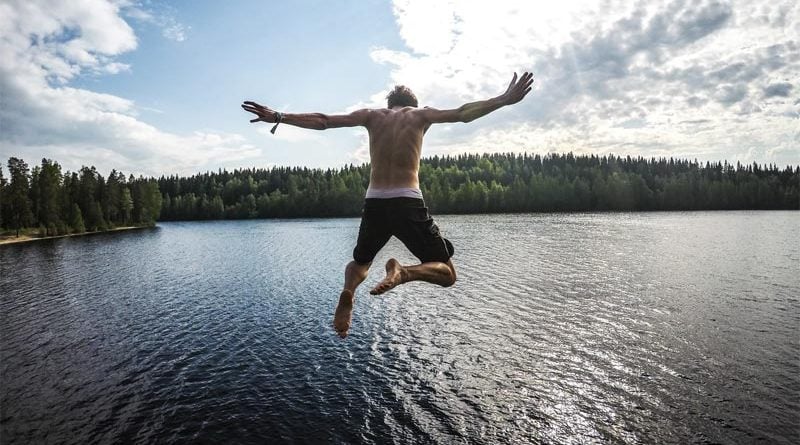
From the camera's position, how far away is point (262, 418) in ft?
59.0

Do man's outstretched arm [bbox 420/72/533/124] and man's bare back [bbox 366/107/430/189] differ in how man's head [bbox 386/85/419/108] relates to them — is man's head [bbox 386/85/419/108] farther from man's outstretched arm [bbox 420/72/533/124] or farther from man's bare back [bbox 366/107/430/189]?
man's outstretched arm [bbox 420/72/533/124]

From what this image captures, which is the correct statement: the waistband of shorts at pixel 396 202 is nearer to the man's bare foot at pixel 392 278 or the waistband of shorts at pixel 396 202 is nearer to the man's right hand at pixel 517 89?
the man's bare foot at pixel 392 278

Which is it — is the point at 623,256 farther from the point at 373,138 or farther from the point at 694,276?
the point at 373,138

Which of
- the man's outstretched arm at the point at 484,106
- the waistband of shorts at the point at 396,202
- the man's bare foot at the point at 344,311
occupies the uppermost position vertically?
the man's outstretched arm at the point at 484,106

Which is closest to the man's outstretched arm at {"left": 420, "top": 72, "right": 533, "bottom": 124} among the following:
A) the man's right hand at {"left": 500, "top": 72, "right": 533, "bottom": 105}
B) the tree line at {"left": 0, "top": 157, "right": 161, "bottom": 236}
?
the man's right hand at {"left": 500, "top": 72, "right": 533, "bottom": 105}

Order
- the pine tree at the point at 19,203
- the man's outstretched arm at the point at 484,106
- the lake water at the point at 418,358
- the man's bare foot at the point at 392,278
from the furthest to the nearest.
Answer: the pine tree at the point at 19,203, the lake water at the point at 418,358, the man's outstretched arm at the point at 484,106, the man's bare foot at the point at 392,278

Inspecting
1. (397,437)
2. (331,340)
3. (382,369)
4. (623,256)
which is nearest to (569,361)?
(382,369)

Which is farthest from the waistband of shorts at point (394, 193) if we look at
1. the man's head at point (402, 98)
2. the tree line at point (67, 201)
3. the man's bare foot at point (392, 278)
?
the tree line at point (67, 201)

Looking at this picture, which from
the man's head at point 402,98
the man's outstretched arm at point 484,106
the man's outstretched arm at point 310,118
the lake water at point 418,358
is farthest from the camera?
the lake water at point 418,358

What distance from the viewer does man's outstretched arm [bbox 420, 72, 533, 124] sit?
517 cm

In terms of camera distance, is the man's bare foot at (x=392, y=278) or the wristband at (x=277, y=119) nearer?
the man's bare foot at (x=392, y=278)

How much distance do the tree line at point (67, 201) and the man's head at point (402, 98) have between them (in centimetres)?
12413

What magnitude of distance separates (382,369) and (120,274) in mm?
38948

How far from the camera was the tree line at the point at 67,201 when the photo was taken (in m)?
103
